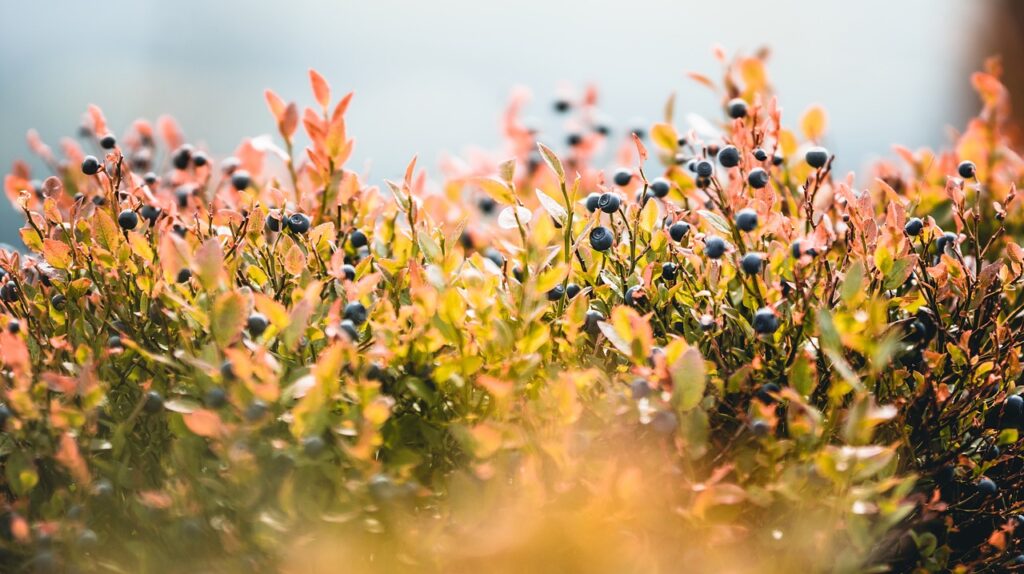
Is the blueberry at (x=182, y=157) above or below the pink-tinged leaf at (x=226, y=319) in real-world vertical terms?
above

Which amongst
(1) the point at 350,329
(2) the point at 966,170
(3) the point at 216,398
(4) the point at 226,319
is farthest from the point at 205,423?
(2) the point at 966,170

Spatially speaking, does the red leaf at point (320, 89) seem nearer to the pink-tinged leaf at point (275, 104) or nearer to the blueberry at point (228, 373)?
the pink-tinged leaf at point (275, 104)

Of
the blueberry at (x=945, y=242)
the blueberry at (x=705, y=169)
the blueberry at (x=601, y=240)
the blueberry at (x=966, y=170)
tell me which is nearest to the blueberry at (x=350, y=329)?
the blueberry at (x=601, y=240)

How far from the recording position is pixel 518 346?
4.02ft

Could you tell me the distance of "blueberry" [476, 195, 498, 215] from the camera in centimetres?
259

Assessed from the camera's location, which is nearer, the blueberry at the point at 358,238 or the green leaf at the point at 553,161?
the green leaf at the point at 553,161

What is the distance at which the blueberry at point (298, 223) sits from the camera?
1415 millimetres

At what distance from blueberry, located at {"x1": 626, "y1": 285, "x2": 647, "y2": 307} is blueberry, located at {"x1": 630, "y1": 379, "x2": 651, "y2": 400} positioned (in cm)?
22

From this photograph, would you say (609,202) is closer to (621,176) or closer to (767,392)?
(621,176)

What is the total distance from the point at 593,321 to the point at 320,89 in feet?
2.11

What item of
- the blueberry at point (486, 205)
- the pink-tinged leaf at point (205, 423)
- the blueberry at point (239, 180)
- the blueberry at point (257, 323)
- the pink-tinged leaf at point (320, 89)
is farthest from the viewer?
the blueberry at point (486, 205)

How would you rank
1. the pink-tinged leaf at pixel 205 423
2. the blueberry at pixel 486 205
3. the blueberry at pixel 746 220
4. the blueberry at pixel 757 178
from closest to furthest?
1. the pink-tinged leaf at pixel 205 423
2. the blueberry at pixel 746 220
3. the blueberry at pixel 757 178
4. the blueberry at pixel 486 205

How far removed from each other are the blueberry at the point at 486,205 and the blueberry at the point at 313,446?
1.51 m

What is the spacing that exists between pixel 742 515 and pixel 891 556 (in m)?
0.24
